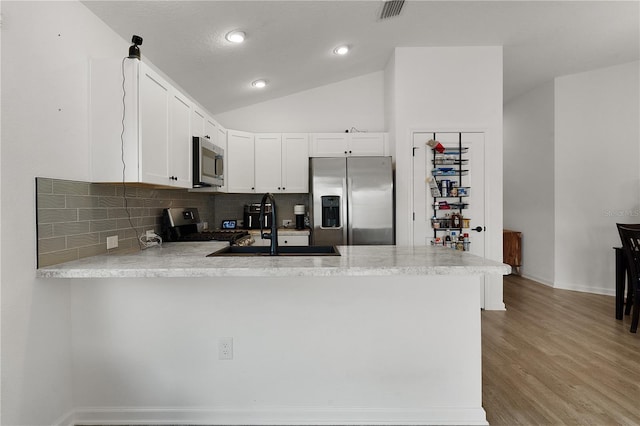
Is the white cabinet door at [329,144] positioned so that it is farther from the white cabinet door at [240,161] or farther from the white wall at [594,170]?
the white wall at [594,170]

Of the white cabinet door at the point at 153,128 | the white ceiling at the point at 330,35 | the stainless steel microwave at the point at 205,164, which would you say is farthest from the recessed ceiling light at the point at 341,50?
the white cabinet door at the point at 153,128

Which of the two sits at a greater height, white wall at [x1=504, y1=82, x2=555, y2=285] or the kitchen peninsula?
white wall at [x1=504, y1=82, x2=555, y2=285]

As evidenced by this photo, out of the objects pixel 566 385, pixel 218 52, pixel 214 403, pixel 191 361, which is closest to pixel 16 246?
pixel 191 361

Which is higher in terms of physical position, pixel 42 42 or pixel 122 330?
pixel 42 42

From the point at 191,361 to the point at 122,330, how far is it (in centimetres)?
43

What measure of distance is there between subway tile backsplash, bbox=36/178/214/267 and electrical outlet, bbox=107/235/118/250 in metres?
0.02

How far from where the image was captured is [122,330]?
1.87 meters

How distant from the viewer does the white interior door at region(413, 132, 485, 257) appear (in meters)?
3.83

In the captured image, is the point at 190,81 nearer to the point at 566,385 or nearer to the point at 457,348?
the point at 457,348

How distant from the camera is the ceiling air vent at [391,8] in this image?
2.73 m

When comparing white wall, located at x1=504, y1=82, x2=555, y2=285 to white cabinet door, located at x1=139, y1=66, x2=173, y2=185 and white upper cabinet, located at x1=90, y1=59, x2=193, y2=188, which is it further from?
white upper cabinet, located at x1=90, y1=59, x2=193, y2=188

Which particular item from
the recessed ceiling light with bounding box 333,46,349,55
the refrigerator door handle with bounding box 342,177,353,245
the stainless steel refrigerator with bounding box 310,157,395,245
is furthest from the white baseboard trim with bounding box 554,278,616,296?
the recessed ceiling light with bounding box 333,46,349,55

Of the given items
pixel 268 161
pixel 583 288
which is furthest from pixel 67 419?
pixel 583 288

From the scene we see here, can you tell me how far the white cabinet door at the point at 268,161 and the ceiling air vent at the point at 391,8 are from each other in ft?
6.07
